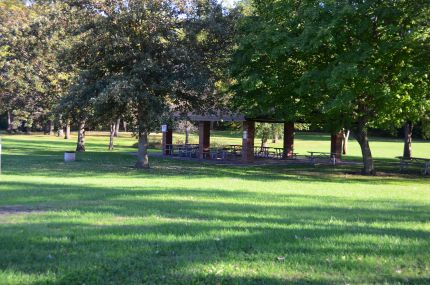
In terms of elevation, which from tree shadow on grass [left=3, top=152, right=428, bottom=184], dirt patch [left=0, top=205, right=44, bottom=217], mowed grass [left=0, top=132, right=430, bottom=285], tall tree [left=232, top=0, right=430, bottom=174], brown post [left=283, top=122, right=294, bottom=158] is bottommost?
tree shadow on grass [left=3, top=152, right=428, bottom=184]

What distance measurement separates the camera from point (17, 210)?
29.6 feet

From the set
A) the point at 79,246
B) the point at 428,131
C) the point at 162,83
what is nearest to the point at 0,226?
the point at 79,246

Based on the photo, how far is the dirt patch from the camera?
8.72 meters

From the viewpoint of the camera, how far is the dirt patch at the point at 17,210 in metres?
8.72

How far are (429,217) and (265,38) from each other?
14.0 m

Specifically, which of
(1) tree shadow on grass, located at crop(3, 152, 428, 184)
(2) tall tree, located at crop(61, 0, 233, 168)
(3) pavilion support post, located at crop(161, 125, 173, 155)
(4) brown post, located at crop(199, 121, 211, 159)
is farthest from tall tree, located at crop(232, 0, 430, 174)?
(3) pavilion support post, located at crop(161, 125, 173, 155)

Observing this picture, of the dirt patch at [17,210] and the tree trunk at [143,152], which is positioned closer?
the dirt patch at [17,210]

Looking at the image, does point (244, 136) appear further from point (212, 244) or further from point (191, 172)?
point (212, 244)

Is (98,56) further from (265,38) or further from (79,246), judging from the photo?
(79,246)

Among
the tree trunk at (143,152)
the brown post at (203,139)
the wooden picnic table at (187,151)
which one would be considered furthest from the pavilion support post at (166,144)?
the tree trunk at (143,152)

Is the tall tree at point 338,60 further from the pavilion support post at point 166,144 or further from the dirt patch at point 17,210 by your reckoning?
the dirt patch at point 17,210

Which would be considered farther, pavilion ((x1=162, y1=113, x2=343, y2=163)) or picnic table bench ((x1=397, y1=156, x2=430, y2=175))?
pavilion ((x1=162, y1=113, x2=343, y2=163))

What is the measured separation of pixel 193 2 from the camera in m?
23.4

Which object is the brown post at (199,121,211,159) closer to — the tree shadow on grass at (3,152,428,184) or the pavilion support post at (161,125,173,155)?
the pavilion support post at (161,125,173,155)
